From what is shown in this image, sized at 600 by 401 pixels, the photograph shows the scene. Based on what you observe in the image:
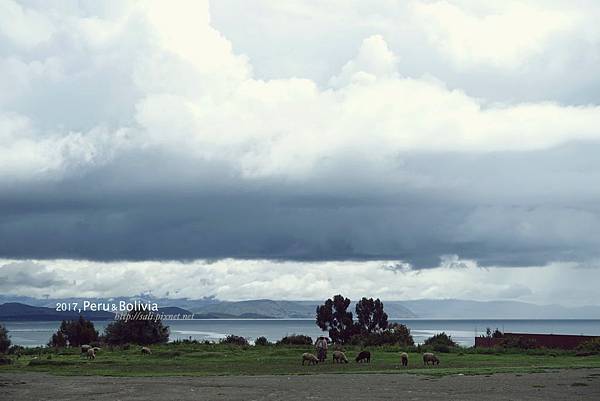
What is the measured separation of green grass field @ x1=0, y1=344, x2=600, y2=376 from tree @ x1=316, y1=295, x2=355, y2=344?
93.8 feet

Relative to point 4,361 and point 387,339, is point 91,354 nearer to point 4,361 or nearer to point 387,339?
point 4,361

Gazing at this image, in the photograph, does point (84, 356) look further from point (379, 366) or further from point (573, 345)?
point (573, 345)

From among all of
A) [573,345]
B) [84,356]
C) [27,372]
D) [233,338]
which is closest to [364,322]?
[233,338]

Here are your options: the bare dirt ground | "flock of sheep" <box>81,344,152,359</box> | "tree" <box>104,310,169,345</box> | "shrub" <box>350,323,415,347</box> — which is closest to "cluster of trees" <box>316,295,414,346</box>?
"shrub" <box>350,323,415,347</box>

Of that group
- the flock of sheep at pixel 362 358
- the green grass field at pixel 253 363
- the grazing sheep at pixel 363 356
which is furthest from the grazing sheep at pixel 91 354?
the grazing sheep at pixel 363 356

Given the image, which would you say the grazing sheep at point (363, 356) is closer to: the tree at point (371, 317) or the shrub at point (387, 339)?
the shrub at point (387, 339)

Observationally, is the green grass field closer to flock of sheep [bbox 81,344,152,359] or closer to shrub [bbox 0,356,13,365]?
flock of sheep [bbox 81,344,152,359]

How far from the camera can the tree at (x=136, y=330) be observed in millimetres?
89562

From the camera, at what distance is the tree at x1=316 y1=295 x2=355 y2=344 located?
101 m

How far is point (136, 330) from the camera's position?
89.7 meters

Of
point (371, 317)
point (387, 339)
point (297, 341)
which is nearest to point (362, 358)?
point (387, 339)

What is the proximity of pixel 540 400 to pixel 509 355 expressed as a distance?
3587cm

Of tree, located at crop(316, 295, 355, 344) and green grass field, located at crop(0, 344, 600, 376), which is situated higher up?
tree, located at crop(316, 295, 355, 344)

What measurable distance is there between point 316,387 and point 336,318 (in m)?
67.2
